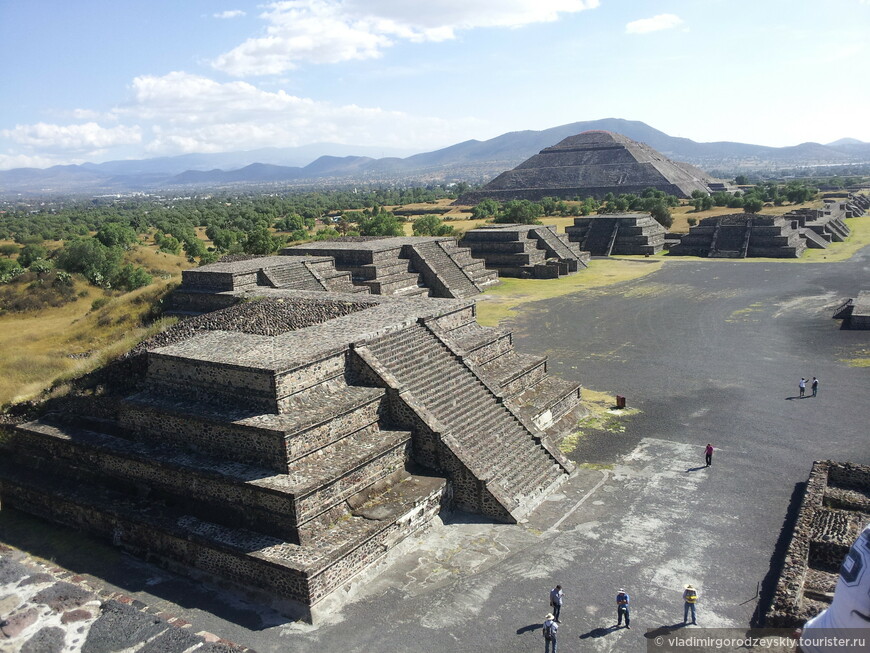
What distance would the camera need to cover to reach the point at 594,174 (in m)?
100

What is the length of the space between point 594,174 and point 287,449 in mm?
97306

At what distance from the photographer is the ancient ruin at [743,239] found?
152 ft

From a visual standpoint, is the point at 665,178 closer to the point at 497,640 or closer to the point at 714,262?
the point at 714,262

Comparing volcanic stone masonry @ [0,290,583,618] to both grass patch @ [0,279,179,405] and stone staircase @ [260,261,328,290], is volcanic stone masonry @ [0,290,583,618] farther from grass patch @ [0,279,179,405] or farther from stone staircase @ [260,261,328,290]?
stone staircase @ [260,261,328,290]

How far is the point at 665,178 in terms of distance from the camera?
92.6 meters

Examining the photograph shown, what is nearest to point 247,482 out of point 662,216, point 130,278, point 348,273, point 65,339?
point 348,273

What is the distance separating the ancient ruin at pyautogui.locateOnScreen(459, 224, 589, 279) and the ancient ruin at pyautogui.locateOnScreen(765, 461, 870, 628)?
2759cm

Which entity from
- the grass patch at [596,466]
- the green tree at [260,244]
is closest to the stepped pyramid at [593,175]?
the green tree at [260,244]

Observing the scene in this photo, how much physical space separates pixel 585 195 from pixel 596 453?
278 ft

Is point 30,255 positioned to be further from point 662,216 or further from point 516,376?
point 662,216

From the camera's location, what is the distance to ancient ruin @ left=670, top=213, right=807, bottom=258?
4634 centimetres

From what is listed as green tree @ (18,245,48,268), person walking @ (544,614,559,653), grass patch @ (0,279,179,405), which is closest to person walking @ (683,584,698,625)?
person walking @ (544,614,559,653)

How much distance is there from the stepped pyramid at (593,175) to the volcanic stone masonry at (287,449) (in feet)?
273

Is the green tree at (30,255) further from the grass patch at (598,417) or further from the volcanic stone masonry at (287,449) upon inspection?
the grass patch at (598,417)
